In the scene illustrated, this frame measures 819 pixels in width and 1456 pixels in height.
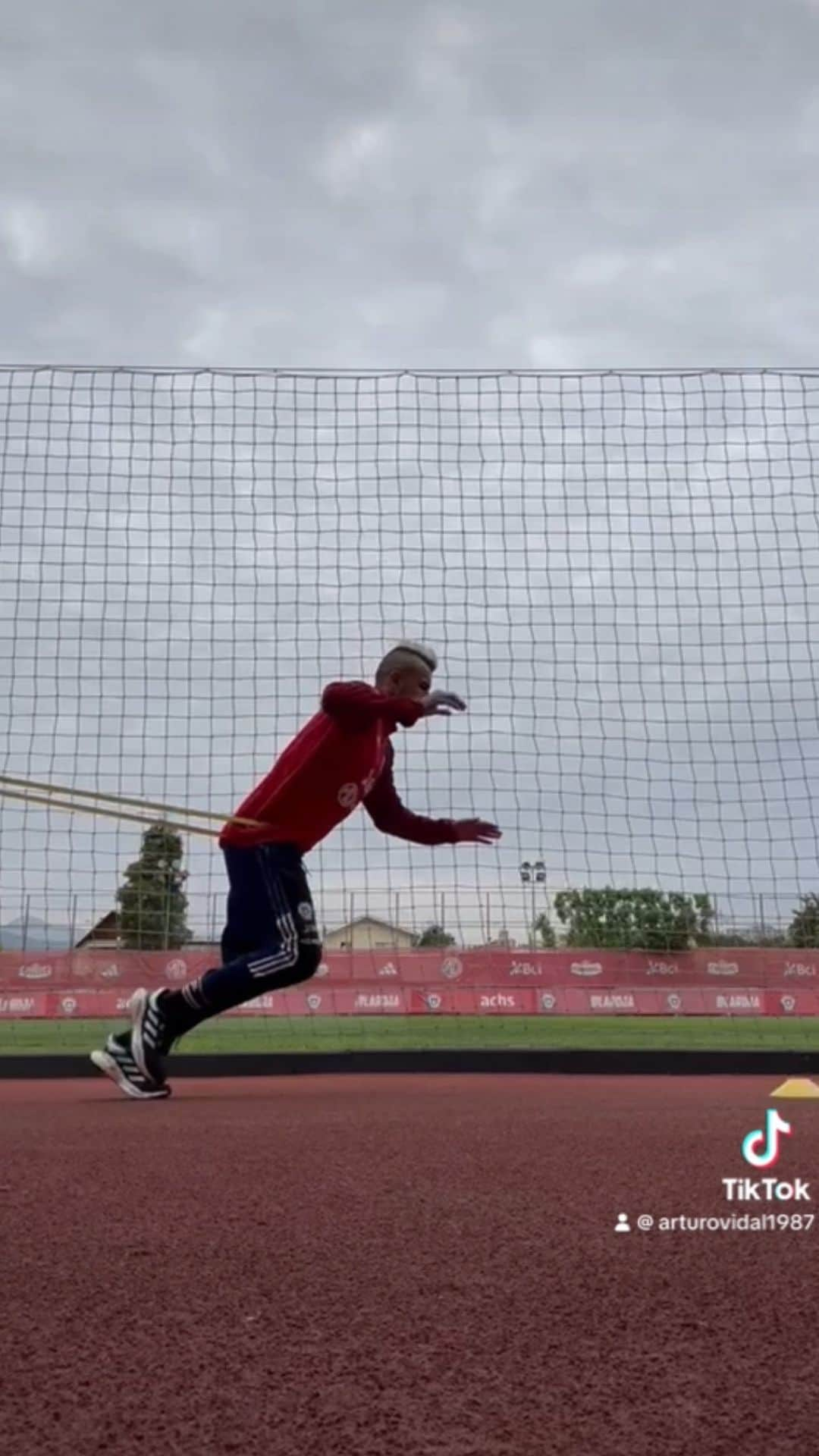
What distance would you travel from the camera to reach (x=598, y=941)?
8430mm

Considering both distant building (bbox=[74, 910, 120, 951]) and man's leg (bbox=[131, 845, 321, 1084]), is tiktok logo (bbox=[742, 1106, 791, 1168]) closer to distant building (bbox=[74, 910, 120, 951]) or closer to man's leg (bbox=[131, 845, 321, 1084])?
man's leg (bbox=[131, 845, 321, 1084])

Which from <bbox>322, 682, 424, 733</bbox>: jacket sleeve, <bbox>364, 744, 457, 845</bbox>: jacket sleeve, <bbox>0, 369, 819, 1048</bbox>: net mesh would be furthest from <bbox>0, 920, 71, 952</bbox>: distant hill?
<bbox>322, 682, 424, 733</bbox>: jacket sleeve

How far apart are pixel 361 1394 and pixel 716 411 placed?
261 inches

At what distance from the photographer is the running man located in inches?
180

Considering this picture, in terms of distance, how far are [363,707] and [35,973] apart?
7431 millimetres

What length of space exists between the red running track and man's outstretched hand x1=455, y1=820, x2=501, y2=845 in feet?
5.80

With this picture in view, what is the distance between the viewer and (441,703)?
462 centimetres

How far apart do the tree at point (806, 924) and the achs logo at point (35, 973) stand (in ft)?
19.1

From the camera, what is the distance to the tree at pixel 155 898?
6.66 m

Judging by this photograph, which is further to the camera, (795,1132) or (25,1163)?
(795,1132)

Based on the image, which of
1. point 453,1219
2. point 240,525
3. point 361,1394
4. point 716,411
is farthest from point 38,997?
point 361,1394

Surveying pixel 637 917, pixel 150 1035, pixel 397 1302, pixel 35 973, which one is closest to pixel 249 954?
pixel 150 1035

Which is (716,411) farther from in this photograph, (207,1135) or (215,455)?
(207,1135)

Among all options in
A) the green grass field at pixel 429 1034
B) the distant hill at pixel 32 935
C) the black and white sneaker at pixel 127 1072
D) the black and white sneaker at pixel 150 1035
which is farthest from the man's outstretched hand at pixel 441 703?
the green grass field at pixel 429 1034
